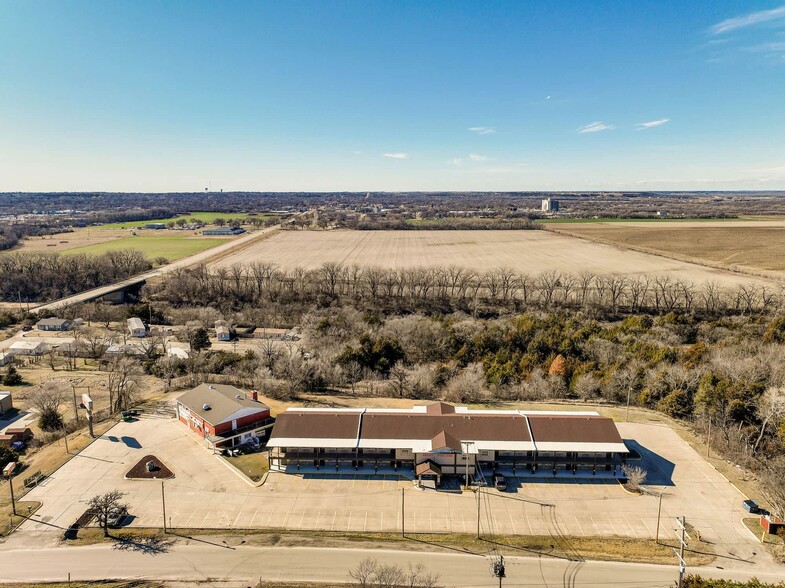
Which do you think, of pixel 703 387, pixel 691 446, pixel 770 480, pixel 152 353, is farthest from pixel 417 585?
pixel 152 353

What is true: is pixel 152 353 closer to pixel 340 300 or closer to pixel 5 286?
pixel 340 300

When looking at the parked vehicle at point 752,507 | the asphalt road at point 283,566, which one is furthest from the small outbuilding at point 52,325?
the parked vehicle at point 752,507

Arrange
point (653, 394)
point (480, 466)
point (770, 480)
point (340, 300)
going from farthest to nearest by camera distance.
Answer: point (340, 300) < point (653, 394) < point (480, 466) < point (770, 480)

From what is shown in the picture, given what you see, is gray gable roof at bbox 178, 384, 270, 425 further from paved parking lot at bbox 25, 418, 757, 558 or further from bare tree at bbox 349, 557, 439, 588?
bare tree at bbox 349, 557, 439, 588

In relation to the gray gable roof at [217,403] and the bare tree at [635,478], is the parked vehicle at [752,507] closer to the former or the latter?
the bare tree at [635,478]

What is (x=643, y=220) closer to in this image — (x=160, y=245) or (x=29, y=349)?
(x=160, y=245)
